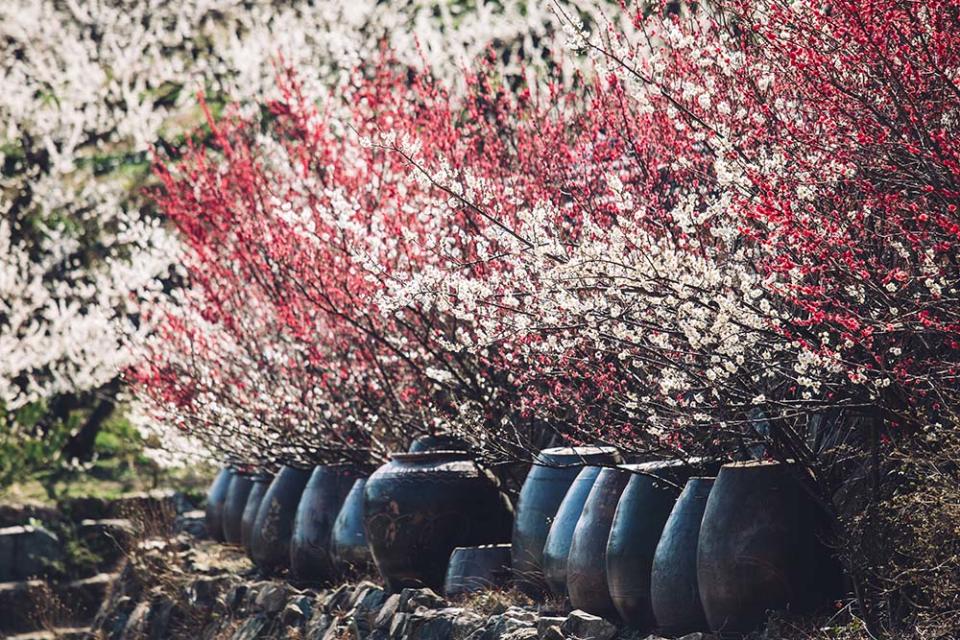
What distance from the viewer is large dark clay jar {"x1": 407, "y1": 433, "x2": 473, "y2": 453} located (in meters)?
8.12

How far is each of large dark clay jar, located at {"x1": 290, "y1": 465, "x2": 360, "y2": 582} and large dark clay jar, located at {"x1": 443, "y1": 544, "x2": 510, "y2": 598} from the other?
189 centimetres

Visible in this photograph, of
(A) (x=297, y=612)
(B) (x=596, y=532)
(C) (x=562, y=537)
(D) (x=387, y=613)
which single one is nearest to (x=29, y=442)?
(A) (x=297, y=612)

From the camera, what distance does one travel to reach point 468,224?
754 cm

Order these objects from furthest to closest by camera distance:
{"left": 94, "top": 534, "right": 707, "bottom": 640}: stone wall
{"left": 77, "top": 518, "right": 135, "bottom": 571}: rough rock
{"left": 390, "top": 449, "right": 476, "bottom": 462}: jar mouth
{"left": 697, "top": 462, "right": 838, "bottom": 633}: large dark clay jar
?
1. {"left": 77, "top": 518, "right": 135, "bottom": 571}: rough rock
2. {"left": 390, "top": 449, "right": 476, "bottom": 462}: jar mouth
3. {"left": 94, "top": 534, "right": 707, "bottom": 640}: stone wall
4. {"left": 697, "top": 462, "right": 838, "bottom": 633}: large dark clay jar

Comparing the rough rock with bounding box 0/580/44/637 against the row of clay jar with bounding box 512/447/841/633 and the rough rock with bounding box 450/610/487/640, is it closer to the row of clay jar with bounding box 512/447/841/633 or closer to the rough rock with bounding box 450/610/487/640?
the rough rock with bounding box 450/610/487/640

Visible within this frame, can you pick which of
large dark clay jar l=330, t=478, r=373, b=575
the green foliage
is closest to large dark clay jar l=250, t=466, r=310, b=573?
large dark clay jar l=330, t=478, r=373, b=575

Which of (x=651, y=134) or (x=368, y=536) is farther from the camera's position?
(x=368, y=536)

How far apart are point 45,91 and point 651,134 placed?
1349cm

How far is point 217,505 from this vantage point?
11.9 metres

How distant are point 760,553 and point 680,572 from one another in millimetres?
427

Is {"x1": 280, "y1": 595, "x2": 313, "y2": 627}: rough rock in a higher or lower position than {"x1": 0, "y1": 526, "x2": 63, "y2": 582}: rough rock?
lower

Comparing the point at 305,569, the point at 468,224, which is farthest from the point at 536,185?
the point at 305,569

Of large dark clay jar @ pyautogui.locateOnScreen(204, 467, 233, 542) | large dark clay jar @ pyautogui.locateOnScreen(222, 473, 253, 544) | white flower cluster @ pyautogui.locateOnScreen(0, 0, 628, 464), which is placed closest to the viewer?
large dark clay jar @ pyautogui.locateOnScreen(222, 473, 253, 544)

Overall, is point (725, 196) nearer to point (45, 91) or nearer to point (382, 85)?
point (382, 85)
